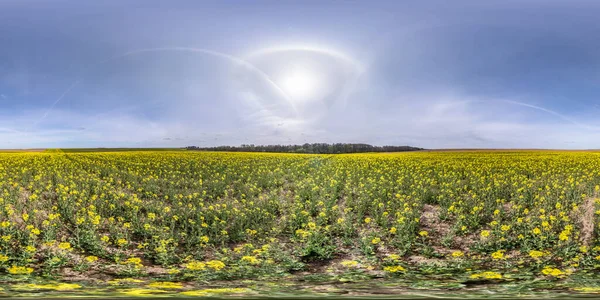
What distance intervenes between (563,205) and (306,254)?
9.47 m

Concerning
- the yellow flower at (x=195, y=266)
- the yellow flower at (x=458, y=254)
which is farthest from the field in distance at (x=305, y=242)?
the yellow flower at (x=458, y=254)

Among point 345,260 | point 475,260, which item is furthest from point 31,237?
point 475,260

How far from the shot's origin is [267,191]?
62.6 ft

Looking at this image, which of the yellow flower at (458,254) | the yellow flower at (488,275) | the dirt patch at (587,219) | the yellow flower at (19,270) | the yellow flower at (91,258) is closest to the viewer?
the yellow flower at (488,275)

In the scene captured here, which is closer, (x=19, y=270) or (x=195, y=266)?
(x=19, y=270)

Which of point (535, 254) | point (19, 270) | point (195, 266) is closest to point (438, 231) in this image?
point (535, 254)

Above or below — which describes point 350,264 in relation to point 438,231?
below

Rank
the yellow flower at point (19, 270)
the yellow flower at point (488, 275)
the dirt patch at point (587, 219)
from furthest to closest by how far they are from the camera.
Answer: the dirt patch at point (587, 219), the yellow flower at point (19, 270), the yellow flower at point (488, 275)

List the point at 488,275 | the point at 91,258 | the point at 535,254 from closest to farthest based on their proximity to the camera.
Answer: the point at 488,275 < the point at 91,258 < the point at 535,254

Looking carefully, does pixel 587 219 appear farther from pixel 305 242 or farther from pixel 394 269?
pixel 305 242

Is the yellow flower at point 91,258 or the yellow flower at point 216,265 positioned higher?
the yellow flower at point 91,258

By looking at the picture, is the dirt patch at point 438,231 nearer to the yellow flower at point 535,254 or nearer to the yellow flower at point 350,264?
the yellow flower at point 535,254

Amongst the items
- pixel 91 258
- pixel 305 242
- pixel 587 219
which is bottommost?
pixel 305 242

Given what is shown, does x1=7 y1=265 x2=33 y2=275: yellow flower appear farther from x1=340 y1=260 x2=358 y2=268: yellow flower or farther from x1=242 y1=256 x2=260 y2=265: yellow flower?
x1=340 y1=260 x2=358 y2=268: yellow flower
